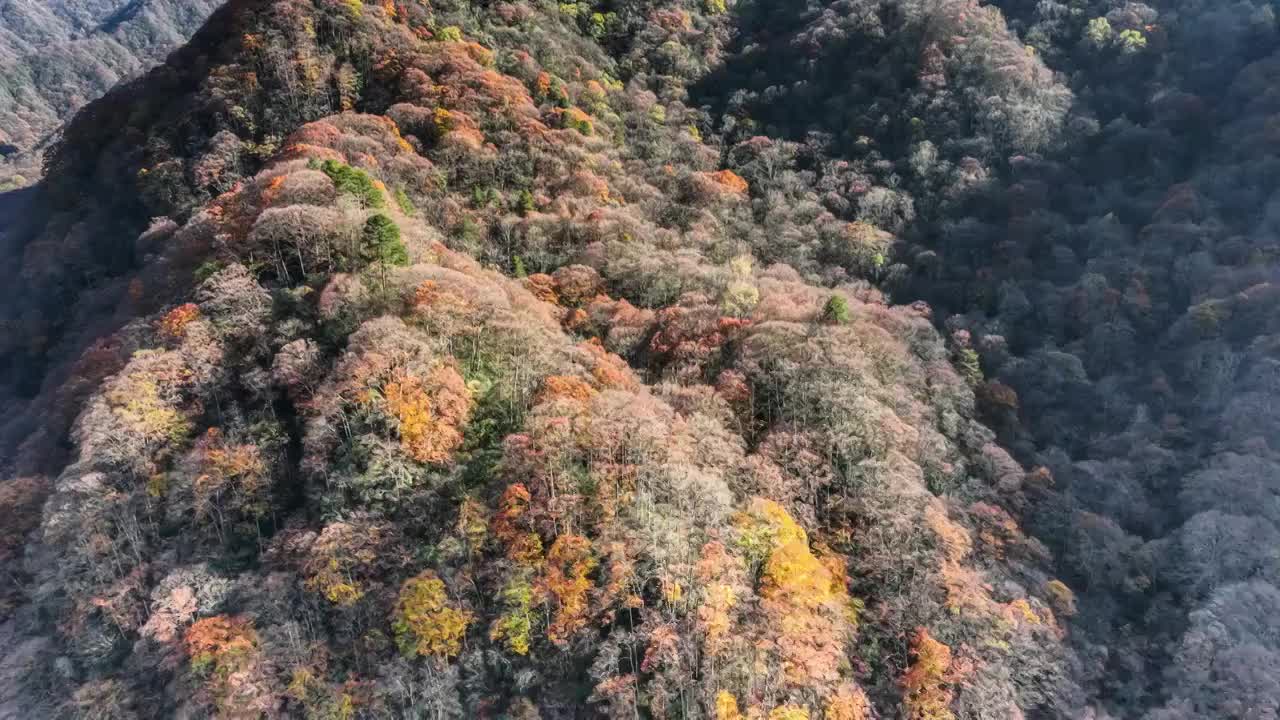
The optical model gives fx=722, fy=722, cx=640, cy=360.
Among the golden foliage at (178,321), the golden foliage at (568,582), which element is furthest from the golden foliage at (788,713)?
the golden foliage at (178,321)

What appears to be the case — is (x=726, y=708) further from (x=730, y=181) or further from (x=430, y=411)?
(x=730, y=181)

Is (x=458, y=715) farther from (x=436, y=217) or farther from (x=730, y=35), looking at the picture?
(x=730, y=35)

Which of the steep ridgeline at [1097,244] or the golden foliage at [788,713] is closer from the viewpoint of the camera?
the golden foliage at [788,713]

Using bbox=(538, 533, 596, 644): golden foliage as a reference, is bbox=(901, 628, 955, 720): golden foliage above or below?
below

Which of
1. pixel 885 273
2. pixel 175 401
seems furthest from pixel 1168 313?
pixel 175 401

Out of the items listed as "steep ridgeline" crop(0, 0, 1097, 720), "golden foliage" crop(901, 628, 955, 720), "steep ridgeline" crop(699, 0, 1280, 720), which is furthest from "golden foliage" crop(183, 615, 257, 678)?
"steep ridgeline" crop(699, 0, 1280, 720)

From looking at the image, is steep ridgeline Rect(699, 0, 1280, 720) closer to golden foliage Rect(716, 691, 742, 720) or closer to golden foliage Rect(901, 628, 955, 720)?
golden foliage Rect(901, 628, 955, 720)

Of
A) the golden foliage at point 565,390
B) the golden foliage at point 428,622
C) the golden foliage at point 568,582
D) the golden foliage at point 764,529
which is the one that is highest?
the golden foliage at point 565,390

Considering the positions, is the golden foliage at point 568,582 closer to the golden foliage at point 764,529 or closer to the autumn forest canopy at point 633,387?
the autumn forest canopy at point 633,387
